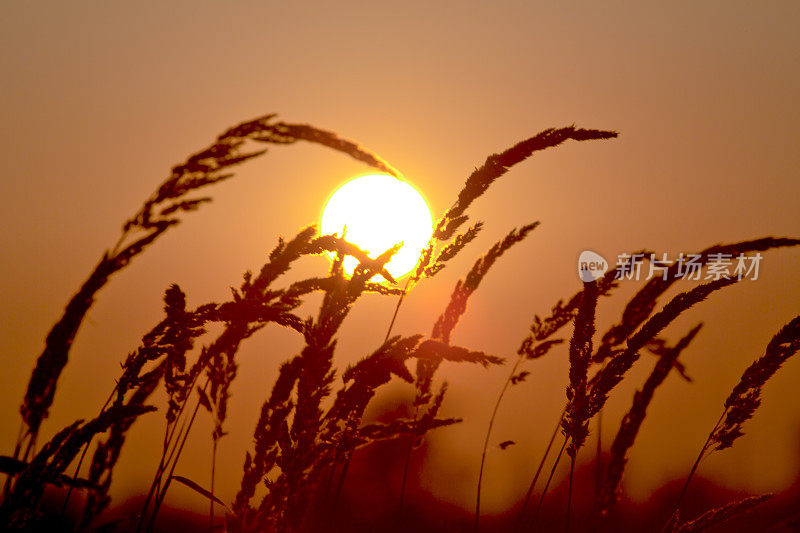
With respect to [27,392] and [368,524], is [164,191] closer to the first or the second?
[27,392]

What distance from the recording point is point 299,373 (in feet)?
6.29

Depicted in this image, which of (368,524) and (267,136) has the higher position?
(267,136)

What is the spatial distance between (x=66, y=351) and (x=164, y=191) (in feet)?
1.45

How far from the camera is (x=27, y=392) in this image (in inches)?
61.9

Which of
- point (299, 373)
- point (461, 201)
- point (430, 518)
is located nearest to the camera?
point (299, 373)

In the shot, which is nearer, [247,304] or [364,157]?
[364,157]

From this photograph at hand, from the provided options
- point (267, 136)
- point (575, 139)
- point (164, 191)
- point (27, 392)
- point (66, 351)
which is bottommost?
point (27, 392)

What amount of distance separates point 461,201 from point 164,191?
94cm

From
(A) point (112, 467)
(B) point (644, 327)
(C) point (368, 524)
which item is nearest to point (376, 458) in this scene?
(C) point (368, 524)

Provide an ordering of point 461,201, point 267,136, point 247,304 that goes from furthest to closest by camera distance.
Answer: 1. point 461,201
2. point 247,304
3. point 267,136

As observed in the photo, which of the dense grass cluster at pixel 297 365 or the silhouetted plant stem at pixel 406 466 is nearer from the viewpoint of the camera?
the dense grass cluster at pixel 297 365

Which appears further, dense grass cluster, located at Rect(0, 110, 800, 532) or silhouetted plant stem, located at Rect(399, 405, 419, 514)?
silhouetted plant stem, located at Rect(399, 405, 419, 514)

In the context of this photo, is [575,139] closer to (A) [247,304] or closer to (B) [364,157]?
(B) [364,157]

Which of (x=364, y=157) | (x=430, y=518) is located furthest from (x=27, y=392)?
(x=430, y=518)
